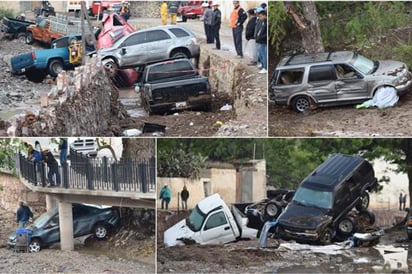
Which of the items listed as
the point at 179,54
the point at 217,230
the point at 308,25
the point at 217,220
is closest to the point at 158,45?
the point at 179,54

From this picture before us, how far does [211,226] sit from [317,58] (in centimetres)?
244

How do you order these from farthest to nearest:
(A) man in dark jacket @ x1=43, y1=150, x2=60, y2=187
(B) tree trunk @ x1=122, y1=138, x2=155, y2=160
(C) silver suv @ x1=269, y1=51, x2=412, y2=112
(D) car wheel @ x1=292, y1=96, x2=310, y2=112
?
(A) man in dark jacket @ x1=43, y1=150, x2=60, y2=187 < (B) tree trunk @ x1=122, y1=138, x2=155, y2=160 < (D) car wheel @ x1=292, y1=96, x2=310, y2=112 < (C) silver suv @ x1=269, y1=51, x2=412, y2=112

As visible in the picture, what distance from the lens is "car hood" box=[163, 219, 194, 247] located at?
1170 cm

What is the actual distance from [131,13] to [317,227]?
3422 millimetres

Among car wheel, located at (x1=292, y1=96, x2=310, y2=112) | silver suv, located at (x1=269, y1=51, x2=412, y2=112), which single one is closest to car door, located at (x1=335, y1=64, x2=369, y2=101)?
silver suv, located at (x1=269, y1=51, x2=412, y2=112)

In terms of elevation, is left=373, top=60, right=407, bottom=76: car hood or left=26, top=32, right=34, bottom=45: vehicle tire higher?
left=26, top=32, right=34, bottom=45: vehicle tire

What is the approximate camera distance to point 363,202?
37.9ft

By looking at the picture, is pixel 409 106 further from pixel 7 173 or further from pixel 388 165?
pixel 7 173

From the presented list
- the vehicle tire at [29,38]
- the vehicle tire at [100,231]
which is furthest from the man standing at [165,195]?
the vehicle tire at [29,38]

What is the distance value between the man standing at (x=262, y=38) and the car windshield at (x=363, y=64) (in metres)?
1.07

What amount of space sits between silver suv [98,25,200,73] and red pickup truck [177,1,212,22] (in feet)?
0.80

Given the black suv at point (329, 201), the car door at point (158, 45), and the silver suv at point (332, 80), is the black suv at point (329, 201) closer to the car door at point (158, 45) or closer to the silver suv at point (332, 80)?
the silver suv at point (332, 80)

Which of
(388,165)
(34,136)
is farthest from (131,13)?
(388,165)

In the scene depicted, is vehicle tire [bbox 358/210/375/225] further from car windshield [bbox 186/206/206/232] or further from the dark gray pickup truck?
the dark gray pickup truck
